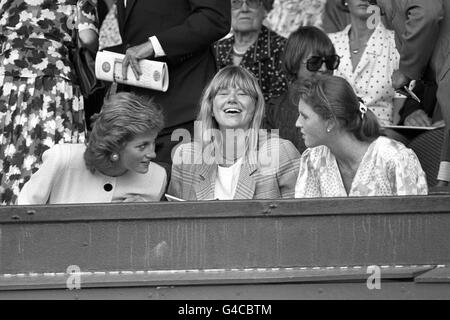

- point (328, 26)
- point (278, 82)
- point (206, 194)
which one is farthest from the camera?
point (328, 26)

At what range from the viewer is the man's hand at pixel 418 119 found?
704 centimetres

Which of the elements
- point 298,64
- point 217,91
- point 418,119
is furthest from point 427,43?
point 418,119

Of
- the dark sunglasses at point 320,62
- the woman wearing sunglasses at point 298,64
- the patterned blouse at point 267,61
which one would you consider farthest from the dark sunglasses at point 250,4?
the dark sunglasses at point 320,62

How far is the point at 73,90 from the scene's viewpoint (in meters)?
6.48

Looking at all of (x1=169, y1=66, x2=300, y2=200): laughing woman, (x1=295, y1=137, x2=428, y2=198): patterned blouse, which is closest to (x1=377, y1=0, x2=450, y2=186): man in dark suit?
(x1=295, y1=137, x2=428, y2=198): patterned blouse

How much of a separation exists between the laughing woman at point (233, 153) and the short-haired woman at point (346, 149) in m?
0.23

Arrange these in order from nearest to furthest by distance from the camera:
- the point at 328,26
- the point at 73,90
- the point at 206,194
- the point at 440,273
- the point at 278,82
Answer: the point at 440,273 < the point at 206,194 < the point at 73,90 < the point at 278,82 < the point at 328,26

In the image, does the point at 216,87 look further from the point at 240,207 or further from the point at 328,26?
the point at 328,26

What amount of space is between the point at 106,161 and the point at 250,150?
760mm

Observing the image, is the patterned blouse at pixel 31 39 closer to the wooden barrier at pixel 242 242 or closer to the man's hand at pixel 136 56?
the man's hand at pixel 136 56

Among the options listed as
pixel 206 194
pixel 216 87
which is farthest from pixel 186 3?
pixel 206 194

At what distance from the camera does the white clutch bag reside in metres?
6.33

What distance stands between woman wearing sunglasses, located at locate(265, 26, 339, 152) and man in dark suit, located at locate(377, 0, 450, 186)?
0.86m

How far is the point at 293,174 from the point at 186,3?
43.4 inches
